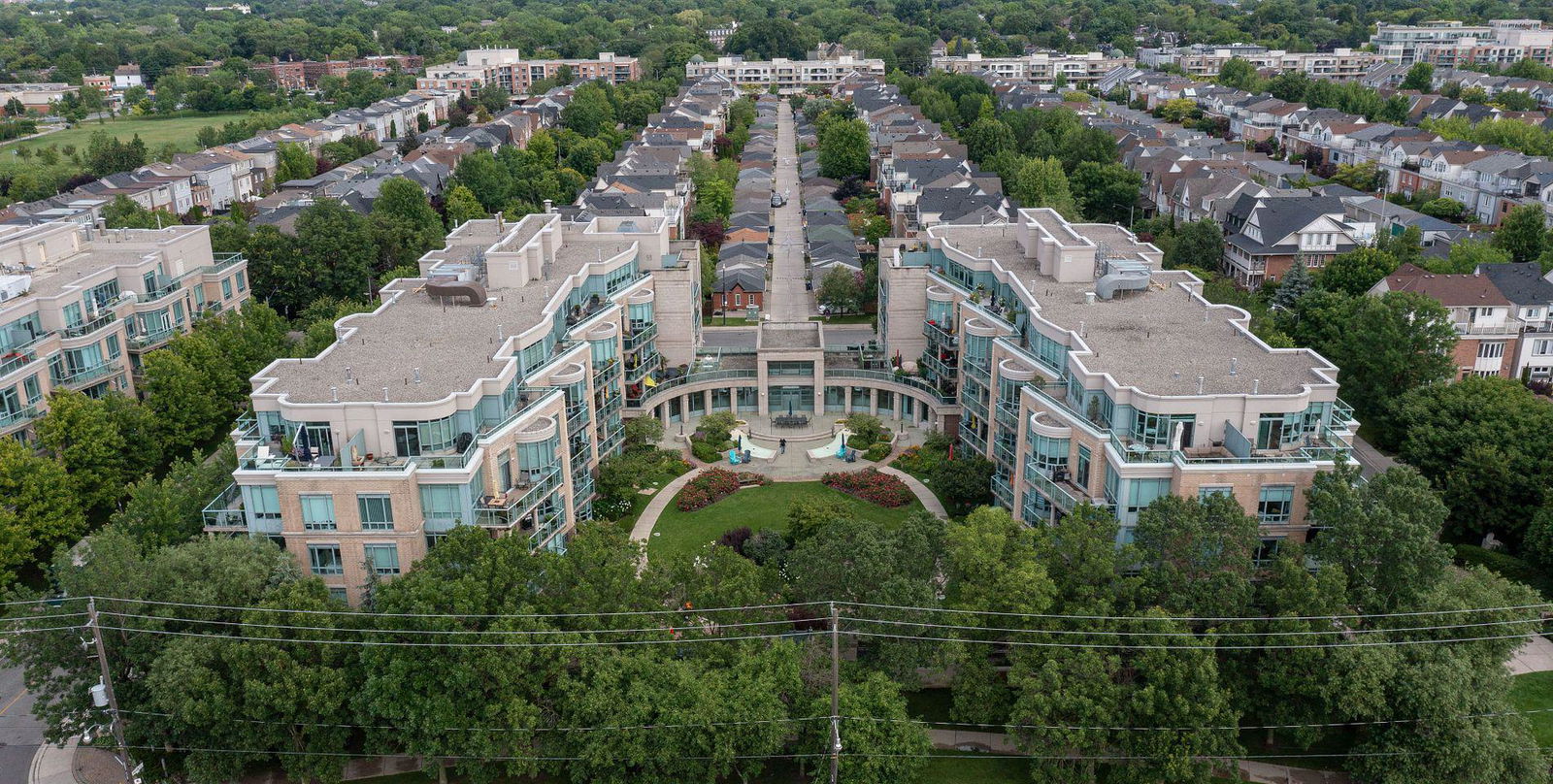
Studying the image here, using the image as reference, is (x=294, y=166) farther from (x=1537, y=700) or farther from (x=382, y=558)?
(x=1537, y=700)

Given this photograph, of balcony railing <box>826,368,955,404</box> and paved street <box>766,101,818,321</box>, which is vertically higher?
balcony railing <box>826,368,955,404</box>

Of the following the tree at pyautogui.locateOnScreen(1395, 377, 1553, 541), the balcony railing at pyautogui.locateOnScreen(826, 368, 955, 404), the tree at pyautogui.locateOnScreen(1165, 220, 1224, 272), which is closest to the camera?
the tree at pyautogui.locateOnScreen(1395, 377, 1553, 541)

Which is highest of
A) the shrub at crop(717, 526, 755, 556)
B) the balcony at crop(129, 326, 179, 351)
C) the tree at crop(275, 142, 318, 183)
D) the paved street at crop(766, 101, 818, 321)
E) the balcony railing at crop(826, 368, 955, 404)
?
the tree at crop(275, 142, 318, 183)

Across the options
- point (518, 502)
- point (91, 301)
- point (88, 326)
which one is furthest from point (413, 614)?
point (91, 301)

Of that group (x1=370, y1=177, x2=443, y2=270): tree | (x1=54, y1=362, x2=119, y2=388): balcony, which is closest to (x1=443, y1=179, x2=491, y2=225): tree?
(x1=370, y1=177, x2=443, y2=270): tree

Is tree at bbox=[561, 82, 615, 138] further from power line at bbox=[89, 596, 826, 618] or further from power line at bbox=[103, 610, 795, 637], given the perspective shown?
power line at bbox=[103, 610, 795, 637]

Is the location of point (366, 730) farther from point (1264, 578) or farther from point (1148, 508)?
point (1264, 578)

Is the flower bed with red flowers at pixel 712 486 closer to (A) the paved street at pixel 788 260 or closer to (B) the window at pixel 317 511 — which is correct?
(B) the window at pixel 317 511

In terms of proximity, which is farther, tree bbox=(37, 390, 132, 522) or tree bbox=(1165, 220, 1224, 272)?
tree bbox=(1165, 220, 1224, 272)
